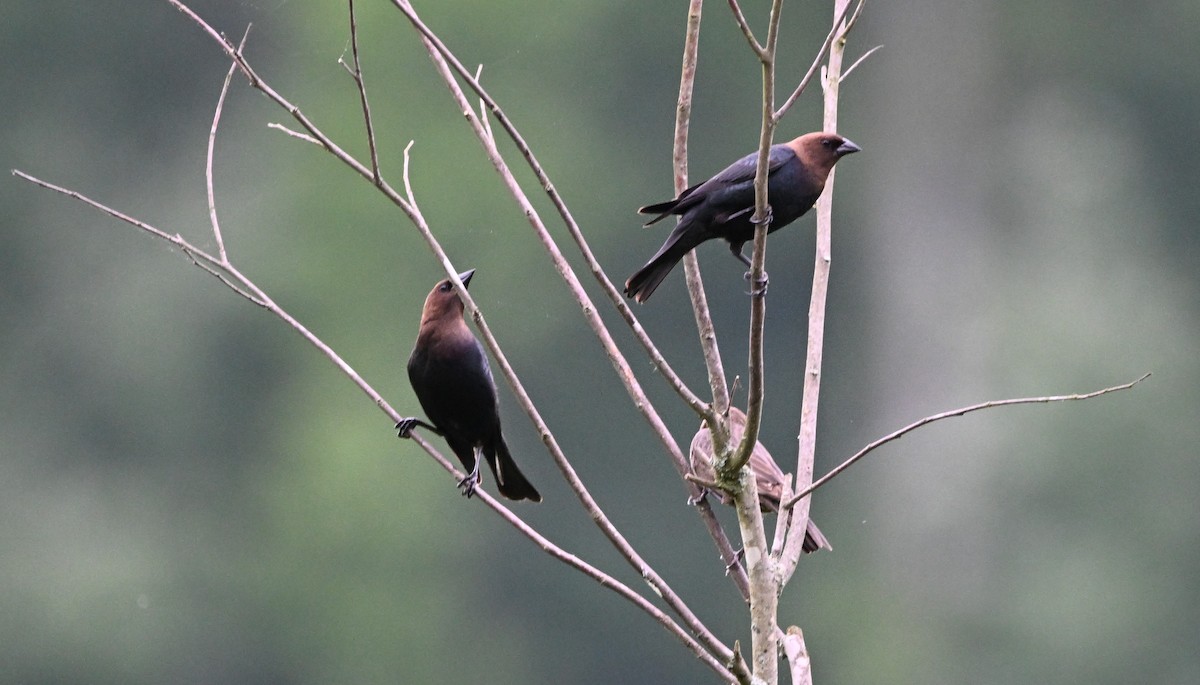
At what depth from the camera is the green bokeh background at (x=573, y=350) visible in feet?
61.2

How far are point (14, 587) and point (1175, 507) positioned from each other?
1186 centimetres

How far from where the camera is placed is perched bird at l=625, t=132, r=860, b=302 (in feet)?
15.5

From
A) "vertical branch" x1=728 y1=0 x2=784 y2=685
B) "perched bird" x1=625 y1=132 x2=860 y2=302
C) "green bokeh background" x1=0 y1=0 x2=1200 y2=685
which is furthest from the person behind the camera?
"green bokeh background" x1=0 y1=0 x2=1200 y2=685

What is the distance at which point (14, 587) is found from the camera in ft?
65.0

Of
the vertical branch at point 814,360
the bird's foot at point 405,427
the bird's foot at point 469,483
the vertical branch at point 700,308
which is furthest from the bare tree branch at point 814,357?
the bird's foot at point 469,483

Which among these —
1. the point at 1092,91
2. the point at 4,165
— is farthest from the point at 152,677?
the point at 1092,91

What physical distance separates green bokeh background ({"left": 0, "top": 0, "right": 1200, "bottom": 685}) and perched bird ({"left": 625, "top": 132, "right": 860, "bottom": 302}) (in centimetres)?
1154

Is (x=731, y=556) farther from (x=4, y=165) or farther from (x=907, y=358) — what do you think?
(x=4, y=165)

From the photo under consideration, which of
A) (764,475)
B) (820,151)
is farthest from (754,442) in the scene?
(764,475)

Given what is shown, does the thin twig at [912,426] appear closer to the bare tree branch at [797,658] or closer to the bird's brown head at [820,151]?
the bare tree branch at [797,658]

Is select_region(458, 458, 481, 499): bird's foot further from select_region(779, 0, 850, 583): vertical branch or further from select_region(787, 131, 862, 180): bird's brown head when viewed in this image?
select_region(787, 131, 862, 180): bird's brown head

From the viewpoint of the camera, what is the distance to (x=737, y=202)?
4750mm

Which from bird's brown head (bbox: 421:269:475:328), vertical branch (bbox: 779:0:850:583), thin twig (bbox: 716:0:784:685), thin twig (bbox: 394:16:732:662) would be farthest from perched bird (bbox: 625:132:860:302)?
thin twig (bbox: 716:0:784:685)

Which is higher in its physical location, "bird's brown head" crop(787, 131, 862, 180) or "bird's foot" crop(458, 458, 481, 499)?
"bird's brown head" crop(787, 131, 862, 180)
